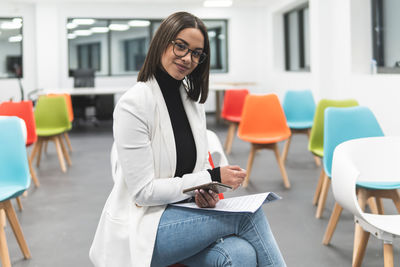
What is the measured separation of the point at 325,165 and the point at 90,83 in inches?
307

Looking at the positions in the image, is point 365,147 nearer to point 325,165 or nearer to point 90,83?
point 325,165

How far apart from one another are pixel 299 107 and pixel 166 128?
4324 mm

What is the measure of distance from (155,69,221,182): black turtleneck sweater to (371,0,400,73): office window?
4.36 meters

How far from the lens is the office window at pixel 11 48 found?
1080 cm

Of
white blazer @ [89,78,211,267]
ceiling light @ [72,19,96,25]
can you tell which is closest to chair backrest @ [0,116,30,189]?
white blazer @ [89,78,211,267]

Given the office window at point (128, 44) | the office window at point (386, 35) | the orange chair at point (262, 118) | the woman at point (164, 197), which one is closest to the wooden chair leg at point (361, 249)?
the woman at point (164, 197)

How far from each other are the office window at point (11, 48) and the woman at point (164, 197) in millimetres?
10287

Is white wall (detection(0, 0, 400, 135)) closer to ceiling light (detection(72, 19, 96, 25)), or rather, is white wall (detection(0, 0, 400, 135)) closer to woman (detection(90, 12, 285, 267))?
ceiling light (detection(72, 19, 96, 25))

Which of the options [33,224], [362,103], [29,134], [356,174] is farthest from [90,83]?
[356,174]

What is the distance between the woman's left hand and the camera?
4.57 ft

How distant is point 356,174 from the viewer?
198cm

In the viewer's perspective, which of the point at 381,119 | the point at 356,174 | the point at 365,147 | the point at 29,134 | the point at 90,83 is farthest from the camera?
the point at 90,83

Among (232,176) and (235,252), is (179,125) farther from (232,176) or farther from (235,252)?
(235,252)

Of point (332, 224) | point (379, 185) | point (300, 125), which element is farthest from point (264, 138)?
point (379, 185)
